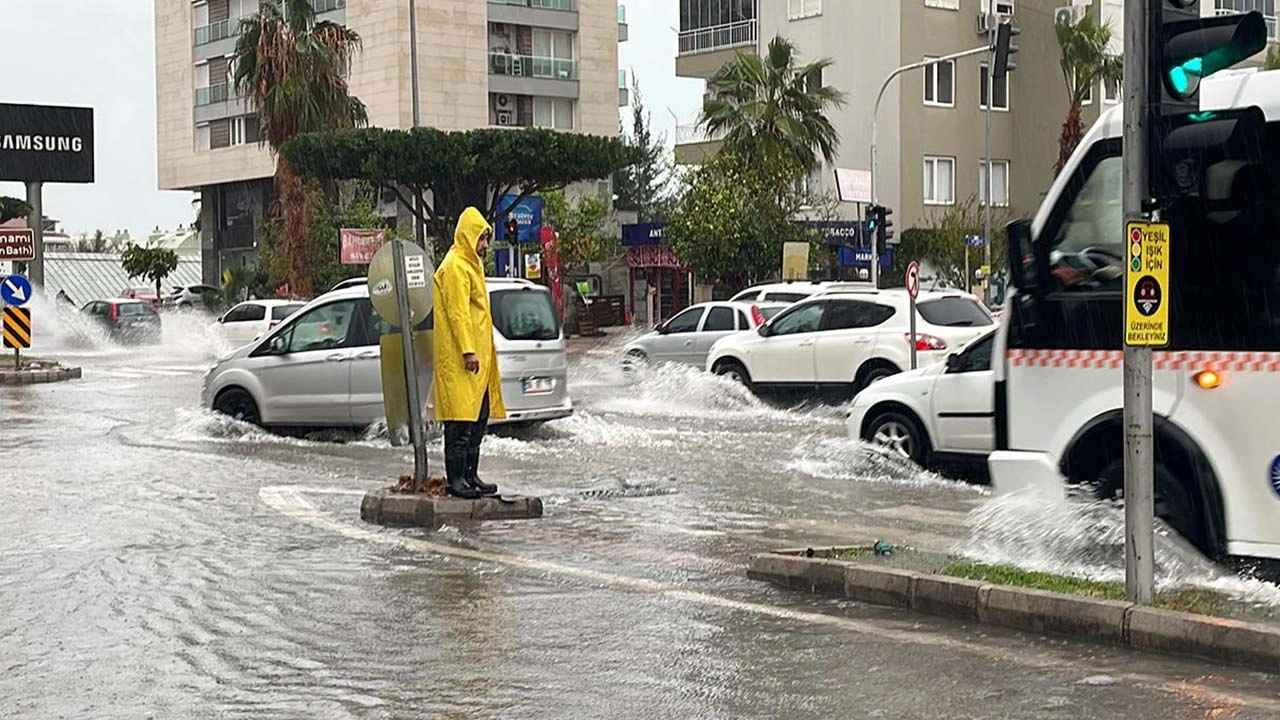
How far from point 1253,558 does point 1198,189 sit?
6.23 ft

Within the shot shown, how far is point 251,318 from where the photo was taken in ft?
133

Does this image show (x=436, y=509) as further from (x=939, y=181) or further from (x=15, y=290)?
(x=939, y=181)

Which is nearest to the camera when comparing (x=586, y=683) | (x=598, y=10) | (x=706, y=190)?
(x=586, y=683)

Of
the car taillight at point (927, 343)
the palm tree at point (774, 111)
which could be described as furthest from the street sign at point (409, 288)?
the palm tree at point (774, 111)

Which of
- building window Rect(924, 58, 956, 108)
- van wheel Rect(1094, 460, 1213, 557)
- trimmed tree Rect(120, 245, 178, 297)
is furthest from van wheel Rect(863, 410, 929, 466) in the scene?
trimmed tree Rect(120, 245, 178, 297)

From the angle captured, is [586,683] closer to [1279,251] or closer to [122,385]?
[1279,251]

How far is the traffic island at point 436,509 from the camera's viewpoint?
1161 cm

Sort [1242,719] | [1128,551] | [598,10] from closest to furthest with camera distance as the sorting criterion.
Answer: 1. [1242,719]
2. [1128,551]
3. [598,10]

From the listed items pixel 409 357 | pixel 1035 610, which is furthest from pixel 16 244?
pixel 1035 610

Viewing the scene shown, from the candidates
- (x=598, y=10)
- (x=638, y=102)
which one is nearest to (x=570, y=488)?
(x=598, y=10)

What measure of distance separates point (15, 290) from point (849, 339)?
17339mm

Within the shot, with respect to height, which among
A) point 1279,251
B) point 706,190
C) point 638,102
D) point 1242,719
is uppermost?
→ point 638,102

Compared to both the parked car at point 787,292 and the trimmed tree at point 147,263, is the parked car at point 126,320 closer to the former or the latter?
the parked car at point 787,292

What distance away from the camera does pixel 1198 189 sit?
8734 mm
